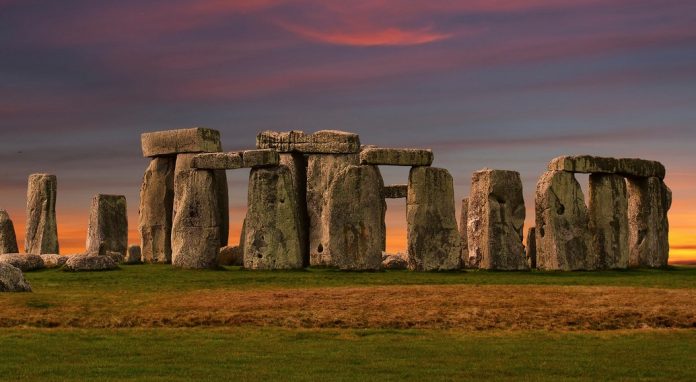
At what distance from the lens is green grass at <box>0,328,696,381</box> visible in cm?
1723

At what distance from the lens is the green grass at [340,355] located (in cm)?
1723

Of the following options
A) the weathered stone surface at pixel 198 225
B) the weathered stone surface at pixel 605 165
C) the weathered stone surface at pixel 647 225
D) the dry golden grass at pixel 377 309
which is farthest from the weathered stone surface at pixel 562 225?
the weathered stone surface at pixel 198 225

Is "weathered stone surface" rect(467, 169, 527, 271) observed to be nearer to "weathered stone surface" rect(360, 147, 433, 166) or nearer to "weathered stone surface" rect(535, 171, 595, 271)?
"weathered stone surface" rect(535, 171, 595, 271)

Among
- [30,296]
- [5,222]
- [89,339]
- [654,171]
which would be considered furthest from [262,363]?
[5,222]

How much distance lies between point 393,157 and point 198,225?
623cm

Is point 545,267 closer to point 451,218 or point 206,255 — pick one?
point 451,218

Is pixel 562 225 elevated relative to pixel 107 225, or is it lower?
lower

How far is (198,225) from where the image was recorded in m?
35.3

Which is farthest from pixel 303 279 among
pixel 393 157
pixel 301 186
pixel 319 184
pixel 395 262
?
pixel 301 186

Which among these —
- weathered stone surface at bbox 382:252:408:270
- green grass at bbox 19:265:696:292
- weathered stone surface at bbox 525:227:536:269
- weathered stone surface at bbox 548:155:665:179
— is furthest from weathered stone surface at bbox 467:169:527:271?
weathered stone surface at bbox 525:227:536:269

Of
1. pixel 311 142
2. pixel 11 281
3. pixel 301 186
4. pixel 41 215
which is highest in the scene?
pixel 311 142

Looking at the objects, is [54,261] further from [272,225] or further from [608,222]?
[608,222]

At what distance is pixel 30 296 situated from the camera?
24875mm

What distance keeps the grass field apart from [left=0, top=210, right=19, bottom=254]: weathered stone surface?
1372 cm
